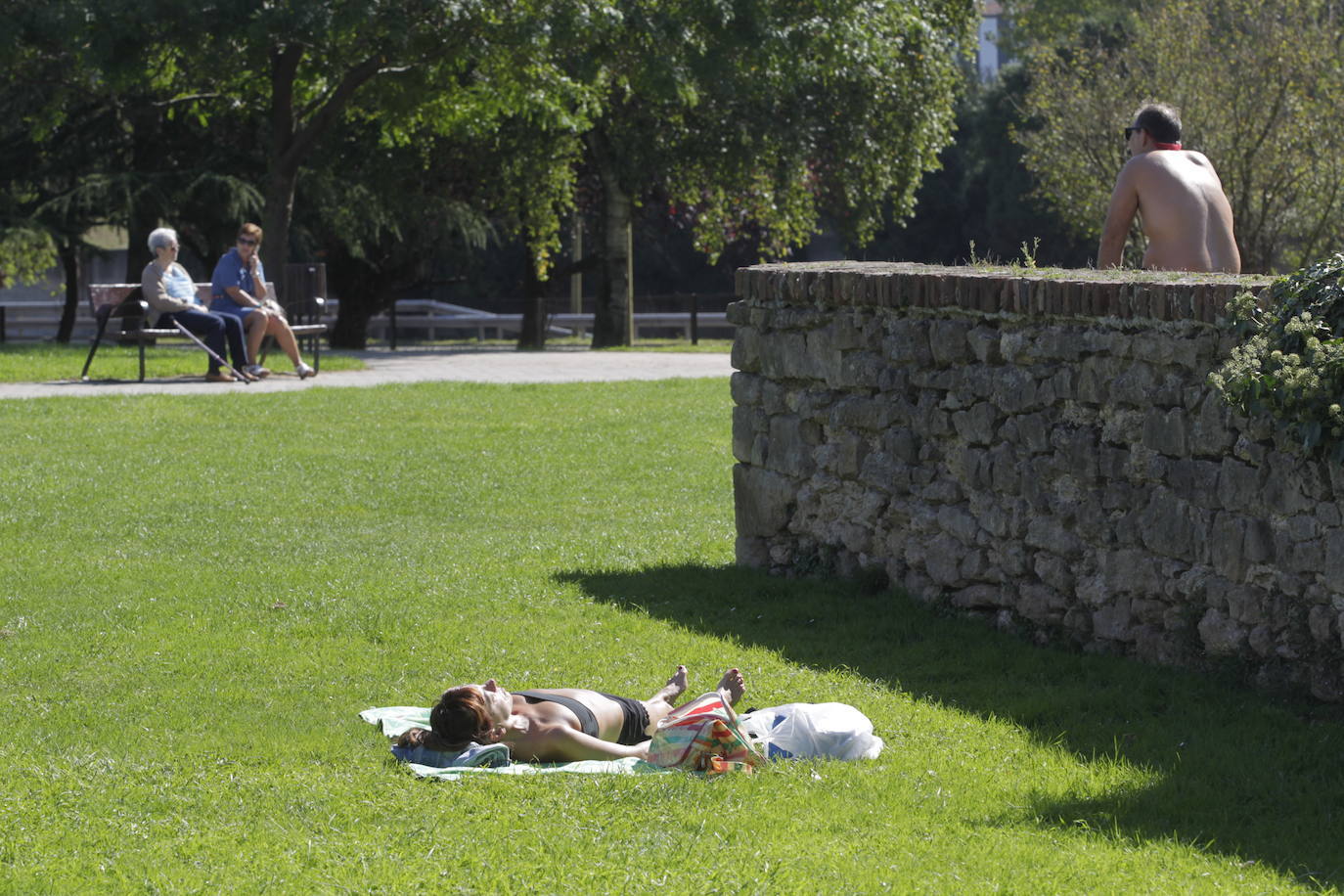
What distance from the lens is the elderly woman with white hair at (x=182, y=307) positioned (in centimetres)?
1509

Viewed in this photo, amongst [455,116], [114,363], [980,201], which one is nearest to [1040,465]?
[114,363]

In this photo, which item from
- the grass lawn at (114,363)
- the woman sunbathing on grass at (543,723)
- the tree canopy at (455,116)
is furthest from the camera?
the tree canopy at (455,116)

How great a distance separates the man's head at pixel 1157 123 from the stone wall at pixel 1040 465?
4.05 ft

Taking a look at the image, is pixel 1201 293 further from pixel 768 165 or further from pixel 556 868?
pixel 768 165

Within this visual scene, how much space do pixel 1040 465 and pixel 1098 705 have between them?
1.17 m

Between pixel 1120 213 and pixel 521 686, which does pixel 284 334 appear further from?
pixel 521 686

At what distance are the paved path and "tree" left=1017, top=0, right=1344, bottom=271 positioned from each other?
7.12 metres

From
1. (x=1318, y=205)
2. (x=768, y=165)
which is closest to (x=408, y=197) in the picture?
(x=768, y=165)

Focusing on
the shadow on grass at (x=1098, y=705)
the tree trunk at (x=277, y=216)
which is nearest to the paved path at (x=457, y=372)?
the tree trunk at (x=277, y=216)

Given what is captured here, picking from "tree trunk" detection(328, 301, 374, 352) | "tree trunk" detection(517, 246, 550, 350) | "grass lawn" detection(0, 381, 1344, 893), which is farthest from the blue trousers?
"tree trunk" detection(328, 301, 374, 352)

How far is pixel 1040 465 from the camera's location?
6539mm

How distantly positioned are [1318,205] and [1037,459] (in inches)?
747

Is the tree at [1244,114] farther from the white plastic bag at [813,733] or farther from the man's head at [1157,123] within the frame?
the white plastic bag at [813,733]

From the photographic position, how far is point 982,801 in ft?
15.5
